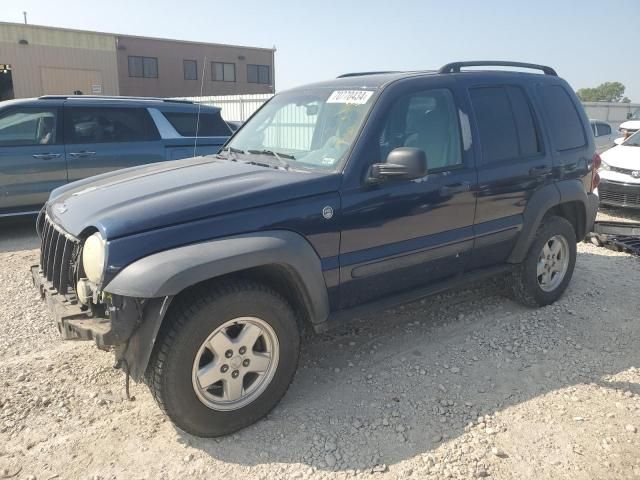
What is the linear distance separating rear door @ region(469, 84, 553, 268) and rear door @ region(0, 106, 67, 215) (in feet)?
17.9

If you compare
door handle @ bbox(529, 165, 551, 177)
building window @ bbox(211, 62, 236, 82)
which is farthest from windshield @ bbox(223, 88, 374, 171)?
building window @ bbox(211, 62, 236, 82)

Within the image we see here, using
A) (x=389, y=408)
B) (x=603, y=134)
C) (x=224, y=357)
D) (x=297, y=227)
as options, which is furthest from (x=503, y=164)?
(x=603, y=134)

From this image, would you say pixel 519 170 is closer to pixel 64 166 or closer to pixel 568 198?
pixel 568 198

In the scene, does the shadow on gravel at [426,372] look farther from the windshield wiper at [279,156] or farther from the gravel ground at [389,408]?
the windshield wiper at [279,156]

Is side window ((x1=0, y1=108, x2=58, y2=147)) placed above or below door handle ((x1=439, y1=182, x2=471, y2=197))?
above

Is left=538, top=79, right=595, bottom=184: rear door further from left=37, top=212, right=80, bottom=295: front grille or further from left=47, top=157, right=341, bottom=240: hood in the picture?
left=37, top=212, right=80, bottom=295: front grille

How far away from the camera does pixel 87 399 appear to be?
10.4 feet

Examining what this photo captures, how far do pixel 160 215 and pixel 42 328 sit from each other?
2.14m

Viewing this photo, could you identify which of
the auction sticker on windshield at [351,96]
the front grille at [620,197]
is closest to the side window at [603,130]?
the front grille at [620,197]

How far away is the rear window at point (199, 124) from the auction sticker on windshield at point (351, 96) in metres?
4.40

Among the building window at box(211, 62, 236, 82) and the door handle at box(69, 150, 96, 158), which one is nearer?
the door handle at box(69, 150, 96, 158)

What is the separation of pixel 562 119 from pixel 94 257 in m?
3.89

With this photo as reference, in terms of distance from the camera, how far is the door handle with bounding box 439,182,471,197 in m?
3.51

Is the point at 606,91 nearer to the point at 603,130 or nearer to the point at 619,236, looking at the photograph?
the point at 603,130
